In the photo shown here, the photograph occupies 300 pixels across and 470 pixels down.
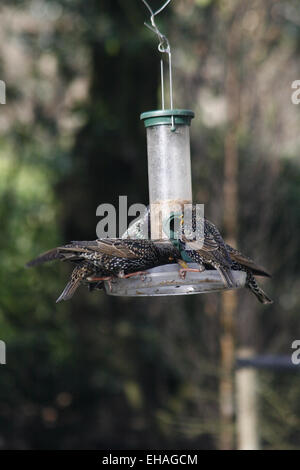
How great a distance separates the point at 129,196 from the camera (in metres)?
8.38

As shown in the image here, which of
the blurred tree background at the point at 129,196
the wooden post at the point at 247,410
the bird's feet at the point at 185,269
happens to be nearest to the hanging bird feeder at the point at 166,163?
the bird's feet at the point at 185,269

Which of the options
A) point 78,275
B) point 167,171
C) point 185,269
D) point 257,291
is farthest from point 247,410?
point 185,269

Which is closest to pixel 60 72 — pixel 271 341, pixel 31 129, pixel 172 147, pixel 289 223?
pixel 31 129

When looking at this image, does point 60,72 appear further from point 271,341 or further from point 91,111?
point 271,341

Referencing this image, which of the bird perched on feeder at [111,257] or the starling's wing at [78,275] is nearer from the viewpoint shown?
the bird perched on feeder at [111,257]

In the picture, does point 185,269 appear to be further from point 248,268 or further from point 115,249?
point 248,268

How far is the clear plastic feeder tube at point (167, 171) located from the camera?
377 centimetres

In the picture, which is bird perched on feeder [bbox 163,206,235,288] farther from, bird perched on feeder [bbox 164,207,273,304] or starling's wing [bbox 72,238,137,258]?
starling's wing [bbox 72,238,137,258]

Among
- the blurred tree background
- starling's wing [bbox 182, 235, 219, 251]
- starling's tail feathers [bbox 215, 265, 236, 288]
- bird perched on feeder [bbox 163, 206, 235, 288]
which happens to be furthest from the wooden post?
starling's tail feathers [bbox 215, 265, 236, 288]

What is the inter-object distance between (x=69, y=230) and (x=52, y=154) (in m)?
1.02

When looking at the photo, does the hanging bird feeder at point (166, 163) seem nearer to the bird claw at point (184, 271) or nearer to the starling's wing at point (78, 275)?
the starling's wing at point (78, 275)

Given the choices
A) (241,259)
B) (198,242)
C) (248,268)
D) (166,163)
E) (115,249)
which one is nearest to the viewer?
(115,249)

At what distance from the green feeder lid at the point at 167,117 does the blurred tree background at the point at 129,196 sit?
358cm

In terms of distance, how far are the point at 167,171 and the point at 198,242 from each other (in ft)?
2.24
